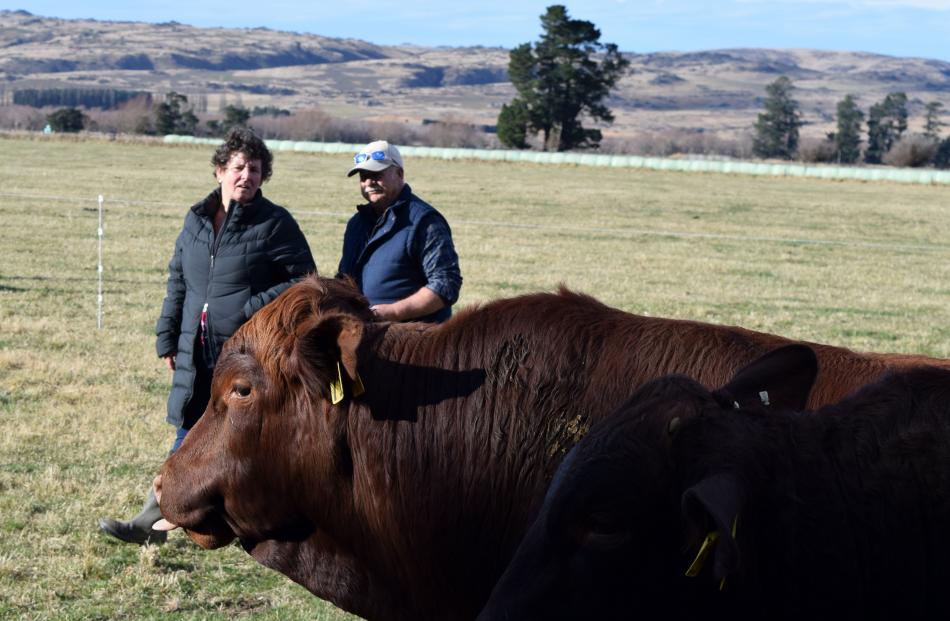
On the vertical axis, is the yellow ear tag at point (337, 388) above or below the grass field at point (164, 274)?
above

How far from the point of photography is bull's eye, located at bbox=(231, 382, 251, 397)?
4.40m

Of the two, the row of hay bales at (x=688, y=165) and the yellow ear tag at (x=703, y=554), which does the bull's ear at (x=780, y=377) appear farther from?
the row of hay bales at (x=688, y=165)

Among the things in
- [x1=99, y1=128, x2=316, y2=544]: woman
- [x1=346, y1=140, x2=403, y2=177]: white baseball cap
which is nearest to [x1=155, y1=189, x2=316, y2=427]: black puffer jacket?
[x1=99, y1=128, x2=316, y2=544]: woman

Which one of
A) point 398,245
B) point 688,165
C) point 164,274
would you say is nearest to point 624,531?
point 398,245

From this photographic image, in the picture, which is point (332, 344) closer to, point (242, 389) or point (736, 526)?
point (242, 389)

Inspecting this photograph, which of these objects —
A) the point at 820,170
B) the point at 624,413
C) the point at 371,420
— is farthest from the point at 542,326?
the point at 820,170

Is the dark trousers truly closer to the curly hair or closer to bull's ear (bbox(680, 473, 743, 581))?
the curly hair

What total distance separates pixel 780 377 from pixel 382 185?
113 inches

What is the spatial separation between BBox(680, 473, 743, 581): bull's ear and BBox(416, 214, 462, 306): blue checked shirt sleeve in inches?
124

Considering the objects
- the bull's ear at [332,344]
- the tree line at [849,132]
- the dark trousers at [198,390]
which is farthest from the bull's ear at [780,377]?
the tree line at [849,132]

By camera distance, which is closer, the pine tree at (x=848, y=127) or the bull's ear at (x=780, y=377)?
the bull's ear at (x=780, y=377)

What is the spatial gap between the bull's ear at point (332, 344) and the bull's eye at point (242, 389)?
333 millimetres

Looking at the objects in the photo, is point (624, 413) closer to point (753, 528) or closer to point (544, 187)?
point (753, 528)

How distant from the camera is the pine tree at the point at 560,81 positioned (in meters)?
83.2
